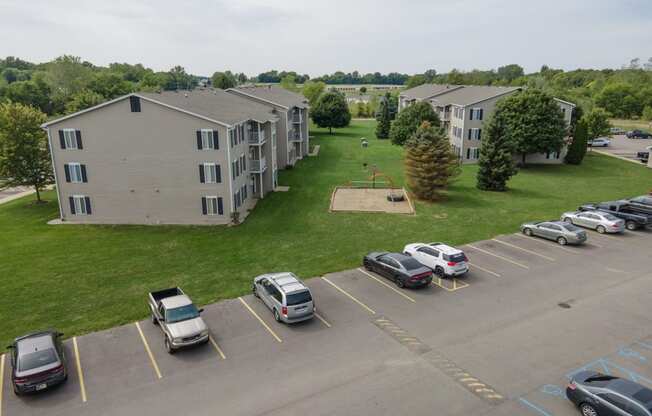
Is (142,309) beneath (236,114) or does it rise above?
beneath

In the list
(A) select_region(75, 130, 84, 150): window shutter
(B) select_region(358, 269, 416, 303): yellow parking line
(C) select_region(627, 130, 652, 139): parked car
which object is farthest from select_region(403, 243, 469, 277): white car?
(C) select_region(627, 130, 652, 139): parked car

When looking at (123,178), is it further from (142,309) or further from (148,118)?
(142,309)

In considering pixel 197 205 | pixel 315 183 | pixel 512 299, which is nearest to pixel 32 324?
pixel 197 205

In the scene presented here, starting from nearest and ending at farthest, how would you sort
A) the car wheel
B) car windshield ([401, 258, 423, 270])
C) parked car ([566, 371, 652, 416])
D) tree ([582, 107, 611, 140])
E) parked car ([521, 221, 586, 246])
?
1. parked car ([566, 371, 652, 416])
2. the car wheel
3. car windshield ([401, 258, 423, 270])
4. parked car ([521, 221, 586, 246])
5. tree ([582, 107, 611, 140])

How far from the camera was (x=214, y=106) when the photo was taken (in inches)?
1566

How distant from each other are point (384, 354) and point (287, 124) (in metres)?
43.6

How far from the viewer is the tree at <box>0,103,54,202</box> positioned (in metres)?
39.5

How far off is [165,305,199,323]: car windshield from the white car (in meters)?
13.6

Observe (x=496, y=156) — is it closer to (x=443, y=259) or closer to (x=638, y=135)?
(x=443, y=259)

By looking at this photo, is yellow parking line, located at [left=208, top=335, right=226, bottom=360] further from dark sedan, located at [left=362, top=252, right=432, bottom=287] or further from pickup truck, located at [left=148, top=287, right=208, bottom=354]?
dark sedan, located at [left=362, top=252, right=432, bottom=287]

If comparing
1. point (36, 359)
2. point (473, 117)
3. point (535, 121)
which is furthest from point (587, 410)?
point (473, 117)

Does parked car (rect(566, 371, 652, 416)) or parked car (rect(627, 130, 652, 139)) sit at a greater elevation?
parked car (rect(627, 130, 652, 139))

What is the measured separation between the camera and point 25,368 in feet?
48.9

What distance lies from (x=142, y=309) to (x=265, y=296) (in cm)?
614
